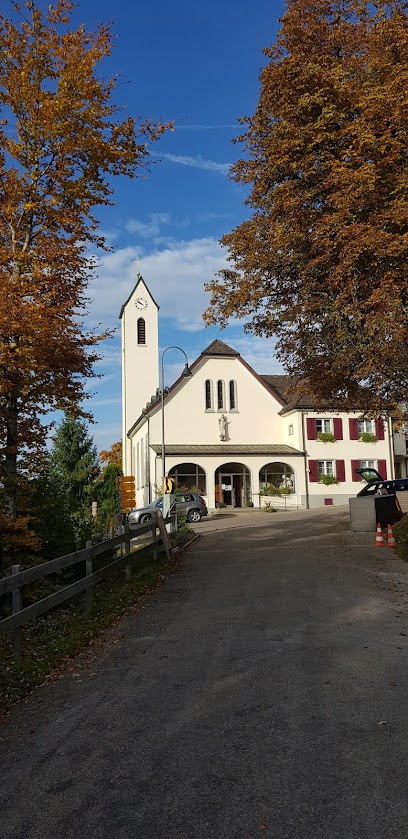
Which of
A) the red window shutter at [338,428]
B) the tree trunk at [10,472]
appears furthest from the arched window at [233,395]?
the tree trunk at [10,472]

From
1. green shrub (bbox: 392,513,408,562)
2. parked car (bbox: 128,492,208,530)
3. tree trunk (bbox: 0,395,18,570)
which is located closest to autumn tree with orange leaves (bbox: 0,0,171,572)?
tree trunk (bbox: 0,395,18,570)

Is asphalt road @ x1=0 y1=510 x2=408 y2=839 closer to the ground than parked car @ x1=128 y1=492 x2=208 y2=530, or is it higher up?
closer to the ground

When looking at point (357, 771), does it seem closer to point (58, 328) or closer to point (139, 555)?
point (58, 328)

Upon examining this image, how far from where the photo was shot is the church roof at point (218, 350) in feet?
151

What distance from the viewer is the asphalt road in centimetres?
334

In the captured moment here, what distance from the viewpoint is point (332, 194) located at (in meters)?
13.1

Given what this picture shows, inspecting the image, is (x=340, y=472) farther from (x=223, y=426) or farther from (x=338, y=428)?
(x=223, y=426)

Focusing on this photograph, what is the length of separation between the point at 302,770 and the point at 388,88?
40.8 ft

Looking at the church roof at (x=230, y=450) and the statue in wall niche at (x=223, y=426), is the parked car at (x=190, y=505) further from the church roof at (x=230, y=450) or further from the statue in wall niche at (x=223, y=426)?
A: the statue in wall niche at (x=223, y=426)

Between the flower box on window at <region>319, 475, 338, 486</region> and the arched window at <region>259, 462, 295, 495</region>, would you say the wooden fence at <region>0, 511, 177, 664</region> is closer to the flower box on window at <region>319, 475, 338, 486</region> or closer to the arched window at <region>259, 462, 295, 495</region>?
the arched window at <region>259, 462, 295, 495</region>

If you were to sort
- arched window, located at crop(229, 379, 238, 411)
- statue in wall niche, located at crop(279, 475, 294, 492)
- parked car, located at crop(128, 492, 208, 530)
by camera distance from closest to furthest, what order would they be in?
parked car, located at crop(128, 492, 208, 530) → statue in wall niche, located at crop(279, 475, 294, 492) → arched window, located at crop(229, 379, 238, 411)

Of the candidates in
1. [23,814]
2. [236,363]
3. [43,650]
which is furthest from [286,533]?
[236,363]

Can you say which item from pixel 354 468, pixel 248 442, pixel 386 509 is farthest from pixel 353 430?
pixel 386 509

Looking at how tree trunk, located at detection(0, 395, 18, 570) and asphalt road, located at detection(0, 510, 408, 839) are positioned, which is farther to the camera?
tree trunk, located at detection(0, 395, 18, 570)
